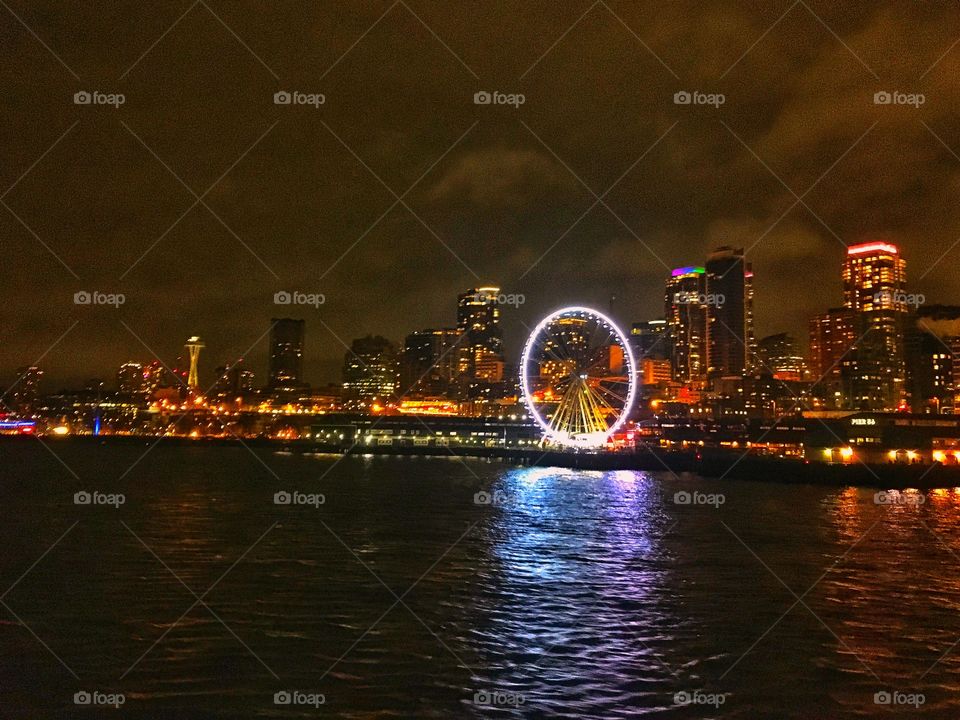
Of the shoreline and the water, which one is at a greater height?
the shoreline

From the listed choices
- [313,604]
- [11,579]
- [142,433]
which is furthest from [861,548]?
[142,433]

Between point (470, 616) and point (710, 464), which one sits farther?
point (710, 464)

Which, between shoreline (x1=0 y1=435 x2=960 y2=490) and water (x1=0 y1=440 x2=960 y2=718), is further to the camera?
shoreline (x1=0 y1=435 x2=960 y2=490)

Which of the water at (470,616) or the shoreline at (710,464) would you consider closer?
the water at (470,616)

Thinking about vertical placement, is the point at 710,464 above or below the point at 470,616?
above

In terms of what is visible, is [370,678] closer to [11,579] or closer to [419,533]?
[11,579]
